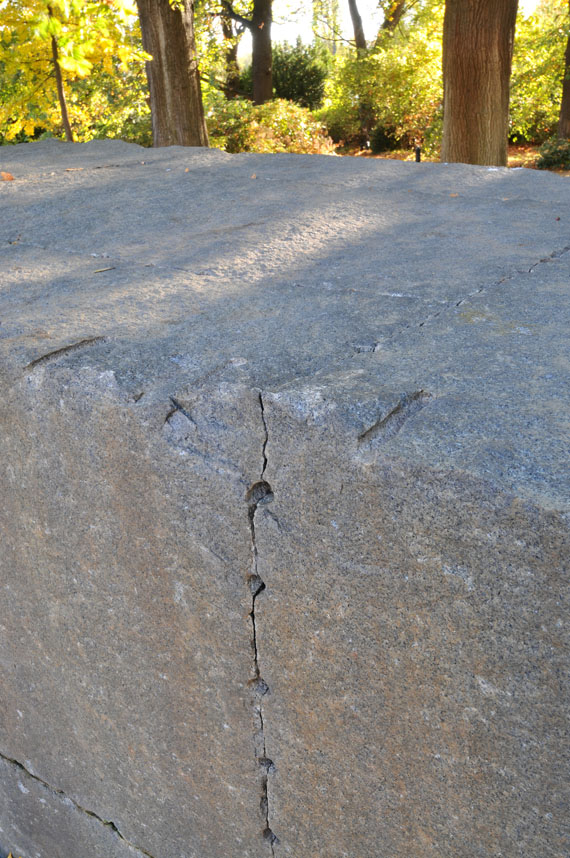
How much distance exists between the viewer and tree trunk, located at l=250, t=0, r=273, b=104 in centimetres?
1538

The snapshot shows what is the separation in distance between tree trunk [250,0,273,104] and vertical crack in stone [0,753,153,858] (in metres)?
15.6

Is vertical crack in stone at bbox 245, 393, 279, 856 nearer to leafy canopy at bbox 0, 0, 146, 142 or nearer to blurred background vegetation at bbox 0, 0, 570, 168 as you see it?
leafy canopy at bbox 0, 0, 146, 142

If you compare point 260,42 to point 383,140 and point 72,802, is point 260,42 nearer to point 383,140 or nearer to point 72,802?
point 383,140

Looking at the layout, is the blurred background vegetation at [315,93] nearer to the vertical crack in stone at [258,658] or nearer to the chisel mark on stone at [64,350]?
the chisel mark on stone at [64,350]

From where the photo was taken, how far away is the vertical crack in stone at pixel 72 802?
66.4 inches

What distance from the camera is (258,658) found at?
1.29 meters

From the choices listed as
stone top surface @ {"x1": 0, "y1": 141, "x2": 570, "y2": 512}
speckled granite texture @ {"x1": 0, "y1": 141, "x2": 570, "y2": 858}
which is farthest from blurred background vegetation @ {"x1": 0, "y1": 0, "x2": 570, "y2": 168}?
speckled granite texture @ {"x1": 0, "y1": 141, "x2": 570, "y2": 858}

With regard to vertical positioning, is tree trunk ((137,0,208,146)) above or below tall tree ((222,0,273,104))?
below

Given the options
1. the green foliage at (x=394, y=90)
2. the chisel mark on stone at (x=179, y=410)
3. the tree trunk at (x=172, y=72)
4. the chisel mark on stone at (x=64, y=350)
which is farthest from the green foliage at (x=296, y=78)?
the chisel mark on stone at (x=179, y=410)

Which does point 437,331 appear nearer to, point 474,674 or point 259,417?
point 259,417

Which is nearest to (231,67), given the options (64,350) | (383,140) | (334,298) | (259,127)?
(383,140)

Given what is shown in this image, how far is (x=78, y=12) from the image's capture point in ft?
16.3

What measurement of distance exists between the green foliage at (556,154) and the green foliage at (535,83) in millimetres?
2392

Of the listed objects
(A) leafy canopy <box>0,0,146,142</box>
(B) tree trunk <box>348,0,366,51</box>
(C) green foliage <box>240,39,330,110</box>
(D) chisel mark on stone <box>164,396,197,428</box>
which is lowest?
(D) chisel mark on stone <box>164,396,197,428</box>
